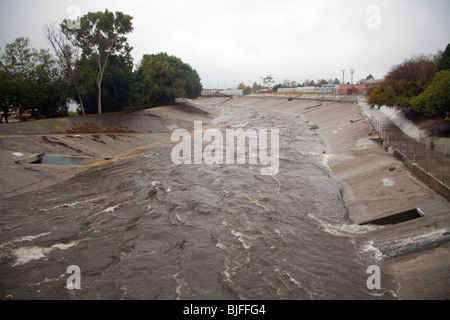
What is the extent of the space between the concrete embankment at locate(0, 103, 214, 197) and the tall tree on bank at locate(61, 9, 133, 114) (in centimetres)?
731

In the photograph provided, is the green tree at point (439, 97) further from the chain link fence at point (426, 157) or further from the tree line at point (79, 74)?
the tree line at point (79, 74)

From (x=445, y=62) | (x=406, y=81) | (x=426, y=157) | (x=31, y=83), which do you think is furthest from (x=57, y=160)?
(x=445, y=62)

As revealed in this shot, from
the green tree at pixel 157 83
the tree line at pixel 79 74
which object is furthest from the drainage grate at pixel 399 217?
the green tree at pixel 157 83

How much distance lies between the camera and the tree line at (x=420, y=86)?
29203mm

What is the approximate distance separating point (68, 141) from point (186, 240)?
84.7 feet

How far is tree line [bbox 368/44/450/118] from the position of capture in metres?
29.2

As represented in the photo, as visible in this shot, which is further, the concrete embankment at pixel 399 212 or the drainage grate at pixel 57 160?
the drainage grate at pixel 57 160

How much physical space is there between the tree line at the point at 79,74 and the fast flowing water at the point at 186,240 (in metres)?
23.7

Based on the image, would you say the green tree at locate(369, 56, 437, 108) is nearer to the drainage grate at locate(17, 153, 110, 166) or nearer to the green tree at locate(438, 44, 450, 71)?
the green tree at locate(438, 44, 450, 71)

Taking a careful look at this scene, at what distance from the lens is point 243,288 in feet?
38.7

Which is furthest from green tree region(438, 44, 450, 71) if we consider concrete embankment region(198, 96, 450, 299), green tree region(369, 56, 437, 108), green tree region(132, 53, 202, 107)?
green tree region(132, 53, 202, 107)

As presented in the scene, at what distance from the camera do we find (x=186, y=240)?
1563 centimetres

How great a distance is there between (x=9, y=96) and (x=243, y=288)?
131 ft

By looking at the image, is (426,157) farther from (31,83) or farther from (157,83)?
(157,83)
